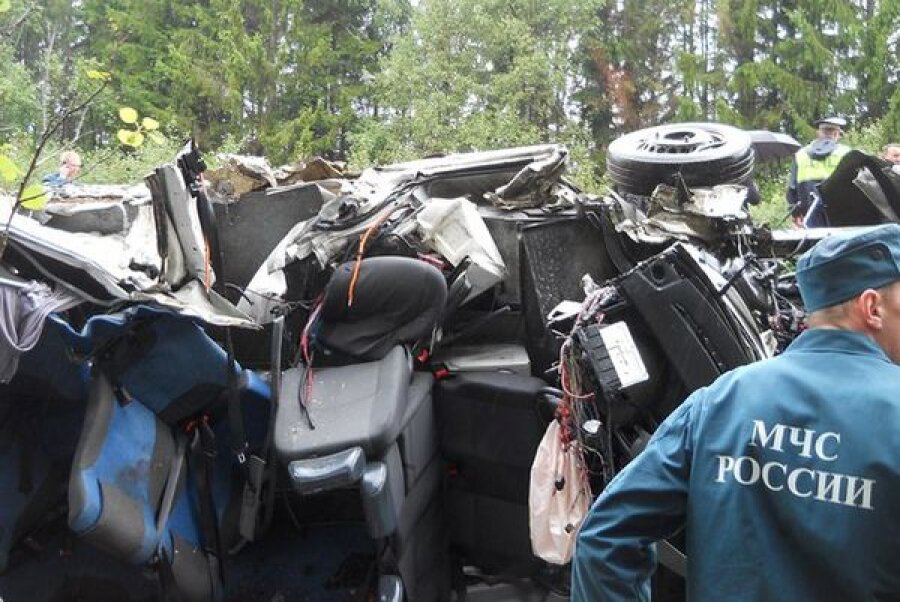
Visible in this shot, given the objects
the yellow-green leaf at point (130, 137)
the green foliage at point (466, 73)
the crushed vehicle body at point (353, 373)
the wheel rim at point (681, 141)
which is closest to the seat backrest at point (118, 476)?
the crushed vehicle body at point (353, 373)

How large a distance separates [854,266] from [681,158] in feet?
9.21

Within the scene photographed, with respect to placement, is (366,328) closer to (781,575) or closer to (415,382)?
(415,382)

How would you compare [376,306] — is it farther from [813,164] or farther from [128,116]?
[813,164]

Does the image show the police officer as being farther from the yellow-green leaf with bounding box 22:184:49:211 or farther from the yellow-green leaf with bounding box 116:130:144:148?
the yellow-green leaf with bounding box 22:184:49:211

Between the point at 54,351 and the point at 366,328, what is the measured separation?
1.08 metres

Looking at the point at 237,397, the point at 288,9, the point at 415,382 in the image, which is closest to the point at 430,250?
the point at 415,382

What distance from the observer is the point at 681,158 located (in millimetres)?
4340

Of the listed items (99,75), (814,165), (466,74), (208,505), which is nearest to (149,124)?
(99,75)

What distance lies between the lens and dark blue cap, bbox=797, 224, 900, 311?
1624 mm

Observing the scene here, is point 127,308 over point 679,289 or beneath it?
over

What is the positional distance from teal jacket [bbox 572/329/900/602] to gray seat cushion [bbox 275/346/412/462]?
1.30 meters

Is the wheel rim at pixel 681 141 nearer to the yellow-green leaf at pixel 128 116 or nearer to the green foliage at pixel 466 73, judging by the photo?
the yellow-green leaf at pixel 128 116

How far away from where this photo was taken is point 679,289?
10.2ft

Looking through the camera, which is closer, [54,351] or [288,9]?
[54,351]
